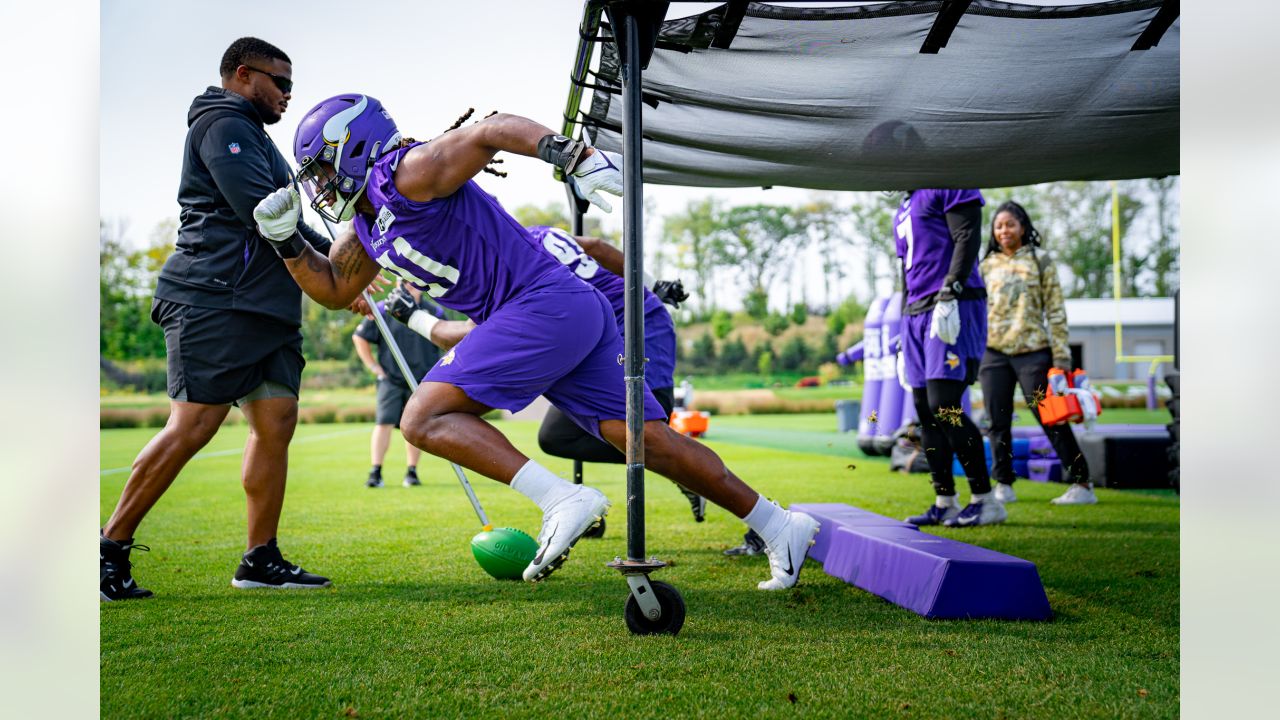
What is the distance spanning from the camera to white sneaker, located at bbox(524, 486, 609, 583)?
2834mm

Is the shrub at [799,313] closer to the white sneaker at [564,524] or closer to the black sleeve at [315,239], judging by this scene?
the black sleeve at [315,239]

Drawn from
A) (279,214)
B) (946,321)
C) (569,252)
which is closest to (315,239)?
(279,214)

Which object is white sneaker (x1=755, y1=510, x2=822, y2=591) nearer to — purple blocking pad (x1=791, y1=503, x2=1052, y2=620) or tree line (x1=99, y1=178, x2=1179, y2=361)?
purple blocking pad (x1=791, y1=503, x2=1052, y2=620)

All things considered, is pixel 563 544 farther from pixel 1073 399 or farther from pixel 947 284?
pixel 1073 399

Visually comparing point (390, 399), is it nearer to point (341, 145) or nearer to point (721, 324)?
point (341, 145)

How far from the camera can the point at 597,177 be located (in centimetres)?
261

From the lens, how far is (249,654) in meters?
2.80

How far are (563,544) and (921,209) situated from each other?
12.4 ft

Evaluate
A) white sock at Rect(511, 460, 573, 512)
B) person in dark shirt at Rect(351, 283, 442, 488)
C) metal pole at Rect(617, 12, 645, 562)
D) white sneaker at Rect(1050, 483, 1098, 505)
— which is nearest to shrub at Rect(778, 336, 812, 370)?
person in dark shirt at Rect(351, 283, 442, 488)

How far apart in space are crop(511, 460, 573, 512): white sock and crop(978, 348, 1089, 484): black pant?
446 cm

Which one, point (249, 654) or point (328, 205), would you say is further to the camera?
point (328, 205)

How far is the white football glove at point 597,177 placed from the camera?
2.62m
